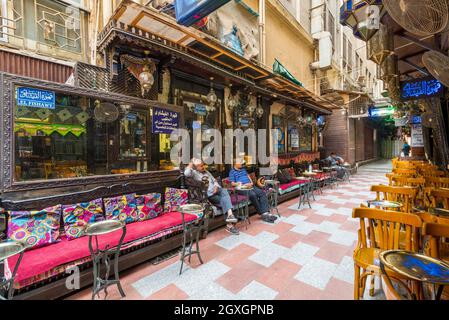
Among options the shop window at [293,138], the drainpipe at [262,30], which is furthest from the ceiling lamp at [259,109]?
the shop window at [293,138]

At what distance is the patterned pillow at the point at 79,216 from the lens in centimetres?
266

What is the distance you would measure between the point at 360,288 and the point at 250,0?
28.0ft

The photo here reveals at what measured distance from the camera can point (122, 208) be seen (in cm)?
317

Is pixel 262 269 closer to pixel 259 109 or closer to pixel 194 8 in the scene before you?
pixel 194 8

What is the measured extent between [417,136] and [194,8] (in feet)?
40.8

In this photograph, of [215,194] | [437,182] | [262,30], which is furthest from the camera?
[262,30]

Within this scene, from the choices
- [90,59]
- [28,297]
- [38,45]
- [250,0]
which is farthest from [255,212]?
Result: [250,0]

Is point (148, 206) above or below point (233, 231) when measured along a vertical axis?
Result: above

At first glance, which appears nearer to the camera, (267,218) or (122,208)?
(122,208)

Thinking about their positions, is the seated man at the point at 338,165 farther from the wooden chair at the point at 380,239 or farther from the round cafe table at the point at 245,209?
the wooden chair at the point at 380,239

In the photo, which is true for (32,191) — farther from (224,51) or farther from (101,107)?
(224,51)

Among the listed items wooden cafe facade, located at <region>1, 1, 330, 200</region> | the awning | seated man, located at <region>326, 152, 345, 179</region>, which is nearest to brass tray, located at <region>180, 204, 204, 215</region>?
wooden cafe facade, located at <region>1, 1, 330, 200</region>

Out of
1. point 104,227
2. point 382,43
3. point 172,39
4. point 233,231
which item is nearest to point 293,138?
point 382,43

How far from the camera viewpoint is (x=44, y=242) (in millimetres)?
2428
